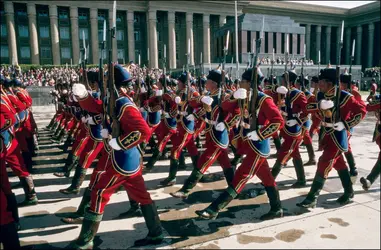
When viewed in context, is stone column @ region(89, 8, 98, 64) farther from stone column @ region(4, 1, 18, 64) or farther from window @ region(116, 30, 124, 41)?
stone column @ region(4, 1, 18, 64)

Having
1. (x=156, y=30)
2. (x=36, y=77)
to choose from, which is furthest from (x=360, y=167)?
(x=156, y=30)

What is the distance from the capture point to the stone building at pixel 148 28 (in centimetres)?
4322

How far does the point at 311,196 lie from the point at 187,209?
1.97 metres

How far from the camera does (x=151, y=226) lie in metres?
3.91

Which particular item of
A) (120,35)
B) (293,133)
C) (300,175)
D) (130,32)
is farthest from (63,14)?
(300,175)

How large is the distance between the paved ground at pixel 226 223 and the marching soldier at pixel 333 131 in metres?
0.31

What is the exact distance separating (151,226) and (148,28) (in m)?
48.8

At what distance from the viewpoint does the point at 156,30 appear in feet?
171

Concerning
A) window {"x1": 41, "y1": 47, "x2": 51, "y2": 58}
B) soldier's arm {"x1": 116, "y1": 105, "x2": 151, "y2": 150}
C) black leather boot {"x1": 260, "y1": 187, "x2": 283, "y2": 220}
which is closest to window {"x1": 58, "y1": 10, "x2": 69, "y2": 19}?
window {"x1": 41, "y1": 47, "x2": 51, "y2": 58}

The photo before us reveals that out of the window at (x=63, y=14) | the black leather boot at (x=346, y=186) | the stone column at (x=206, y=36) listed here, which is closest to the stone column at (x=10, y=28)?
the window at (x=63, y=14)

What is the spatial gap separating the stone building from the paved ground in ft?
104

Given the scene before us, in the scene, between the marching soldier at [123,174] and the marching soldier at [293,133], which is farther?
the marching soldier at [293,133]

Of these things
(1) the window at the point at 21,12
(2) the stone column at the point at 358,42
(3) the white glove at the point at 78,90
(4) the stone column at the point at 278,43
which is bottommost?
(3) the white glove at the point at 78,90

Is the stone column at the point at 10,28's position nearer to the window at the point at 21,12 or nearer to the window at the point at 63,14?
the window at the point at 21,12
